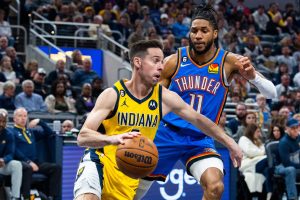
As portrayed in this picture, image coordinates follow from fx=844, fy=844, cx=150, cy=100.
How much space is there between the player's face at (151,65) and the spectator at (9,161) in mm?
5606

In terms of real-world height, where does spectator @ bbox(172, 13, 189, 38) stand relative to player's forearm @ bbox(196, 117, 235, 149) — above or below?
above

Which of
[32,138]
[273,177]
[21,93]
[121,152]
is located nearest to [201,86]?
[121,152]

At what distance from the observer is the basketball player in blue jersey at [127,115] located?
7.14 m

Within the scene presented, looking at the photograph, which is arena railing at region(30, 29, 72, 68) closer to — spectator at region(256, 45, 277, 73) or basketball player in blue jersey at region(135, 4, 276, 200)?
spectator at region(256, 45, 277, 73)

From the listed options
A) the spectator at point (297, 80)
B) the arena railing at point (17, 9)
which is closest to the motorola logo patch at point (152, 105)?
the arena railing at point (17, 9)

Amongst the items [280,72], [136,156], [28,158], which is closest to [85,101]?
[28,158]

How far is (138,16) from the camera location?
22.8 meters

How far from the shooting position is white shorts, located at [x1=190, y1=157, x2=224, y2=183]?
27.2 ft

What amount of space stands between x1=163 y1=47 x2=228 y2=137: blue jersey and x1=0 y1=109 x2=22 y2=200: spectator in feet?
14.4

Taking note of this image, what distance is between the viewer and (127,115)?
7188 millimetres

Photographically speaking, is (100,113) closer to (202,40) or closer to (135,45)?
(135,45)

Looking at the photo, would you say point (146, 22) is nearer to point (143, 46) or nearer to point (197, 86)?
point (197, 86)

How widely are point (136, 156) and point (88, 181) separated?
2.07 feet

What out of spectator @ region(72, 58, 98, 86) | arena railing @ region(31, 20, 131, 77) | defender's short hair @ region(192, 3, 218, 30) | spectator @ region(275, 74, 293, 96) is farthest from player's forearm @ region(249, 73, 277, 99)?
arena railing @ region(31, 20, 131, 77)
